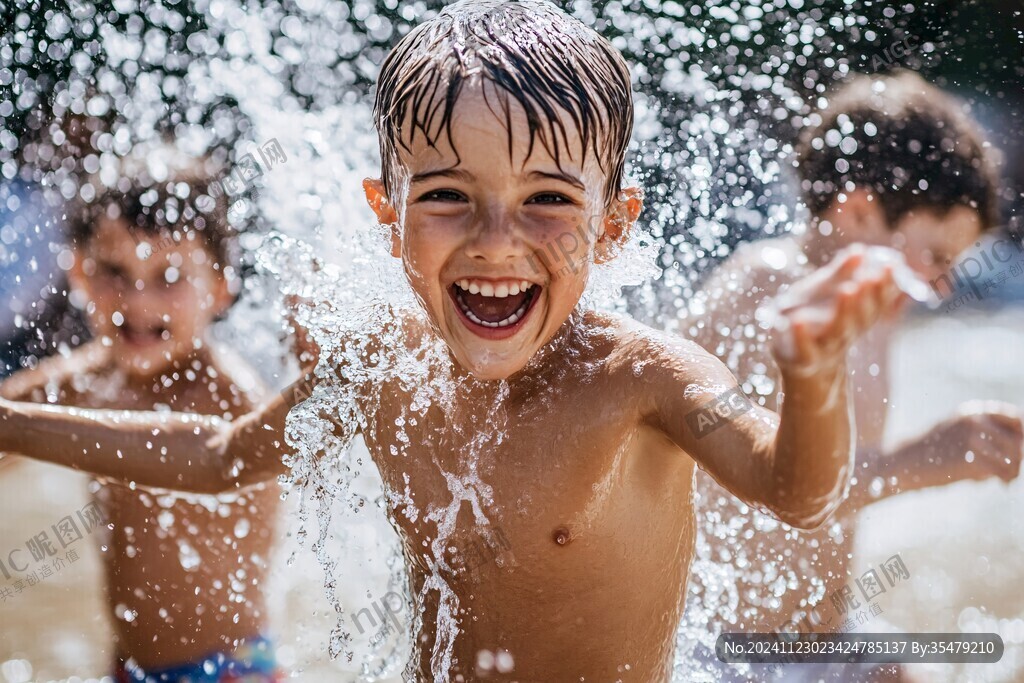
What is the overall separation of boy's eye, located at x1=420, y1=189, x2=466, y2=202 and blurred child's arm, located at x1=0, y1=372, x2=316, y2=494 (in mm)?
634

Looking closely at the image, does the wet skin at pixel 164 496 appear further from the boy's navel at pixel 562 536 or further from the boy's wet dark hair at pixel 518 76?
the boy's wet dark hair at pixel 518 76

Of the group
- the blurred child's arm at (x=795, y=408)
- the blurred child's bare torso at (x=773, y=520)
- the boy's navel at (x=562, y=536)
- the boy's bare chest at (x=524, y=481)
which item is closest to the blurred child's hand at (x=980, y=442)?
the blurred child's bare torso at (x=773, y=520)

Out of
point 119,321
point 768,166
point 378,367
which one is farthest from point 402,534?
point 768,166

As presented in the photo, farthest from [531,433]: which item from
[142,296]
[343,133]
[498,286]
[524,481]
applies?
[343,133]

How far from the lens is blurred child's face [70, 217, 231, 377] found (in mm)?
3133

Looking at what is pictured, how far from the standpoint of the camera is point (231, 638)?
2924 mm

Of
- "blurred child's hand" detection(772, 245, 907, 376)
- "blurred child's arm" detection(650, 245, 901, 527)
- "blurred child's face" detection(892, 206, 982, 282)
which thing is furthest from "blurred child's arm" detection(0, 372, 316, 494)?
"blurred child's face" detection(892, 206, 982, 282)

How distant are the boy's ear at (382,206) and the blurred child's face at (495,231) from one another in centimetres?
20

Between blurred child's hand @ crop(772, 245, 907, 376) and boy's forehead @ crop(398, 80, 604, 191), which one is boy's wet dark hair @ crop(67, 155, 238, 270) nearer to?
boy's forehead @ crop(398, 80, 604, 191)

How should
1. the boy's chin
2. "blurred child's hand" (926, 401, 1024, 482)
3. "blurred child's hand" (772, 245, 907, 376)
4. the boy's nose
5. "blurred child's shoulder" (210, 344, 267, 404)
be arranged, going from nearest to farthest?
1. "blurred child's hand" (772, 245, 907, 376)
2. the boy's nose
3. the boy's chin
4. "blurred child's hand" (926, 401, 1024, 482)
5. "blurred child's shoulder" (210, 344, 267, 404)

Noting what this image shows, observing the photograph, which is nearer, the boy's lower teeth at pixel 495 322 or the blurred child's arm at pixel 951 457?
the boy's lower teeth at pixel 495 322

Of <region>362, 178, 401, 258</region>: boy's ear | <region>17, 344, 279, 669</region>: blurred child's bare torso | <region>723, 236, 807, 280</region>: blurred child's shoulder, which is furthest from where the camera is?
<region>723, 236, 807, 280</region>: blurred child's shoulder

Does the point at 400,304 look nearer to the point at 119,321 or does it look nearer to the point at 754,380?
the point at 754,380

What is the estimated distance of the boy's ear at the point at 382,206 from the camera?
1.94m
